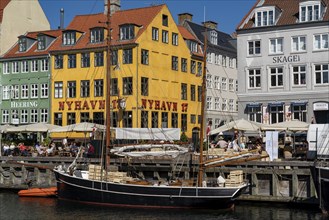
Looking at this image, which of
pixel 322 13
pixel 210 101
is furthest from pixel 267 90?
pixel 210 101

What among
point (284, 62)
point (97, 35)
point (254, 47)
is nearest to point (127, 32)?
point (97, 35)

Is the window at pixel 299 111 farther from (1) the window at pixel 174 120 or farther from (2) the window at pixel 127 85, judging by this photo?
(2) the window at pixel 127 85

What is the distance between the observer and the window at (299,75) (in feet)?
170

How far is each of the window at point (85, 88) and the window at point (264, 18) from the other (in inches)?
712

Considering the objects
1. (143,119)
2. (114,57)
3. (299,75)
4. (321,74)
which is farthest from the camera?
(114,57)

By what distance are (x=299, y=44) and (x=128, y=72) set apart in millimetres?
16413

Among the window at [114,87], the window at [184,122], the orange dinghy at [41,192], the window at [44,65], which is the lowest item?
the orange dinghy at [41,192]

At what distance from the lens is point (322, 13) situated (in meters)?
51.3

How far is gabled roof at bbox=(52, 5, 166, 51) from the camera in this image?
5959 centimetres

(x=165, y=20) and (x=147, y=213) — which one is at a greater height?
(x=165, y=20)

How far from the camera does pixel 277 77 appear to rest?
174ft

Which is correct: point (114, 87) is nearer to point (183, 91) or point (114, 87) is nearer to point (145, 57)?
point (145, 57)

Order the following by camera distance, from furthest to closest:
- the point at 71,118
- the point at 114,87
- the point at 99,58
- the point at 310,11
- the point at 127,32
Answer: the point at 71,118 < the point at 99,58 < the point at 127,32 < the point at 114,87 < the point at 310,11

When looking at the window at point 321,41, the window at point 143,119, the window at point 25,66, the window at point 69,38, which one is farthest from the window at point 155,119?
the window at point 321,41
